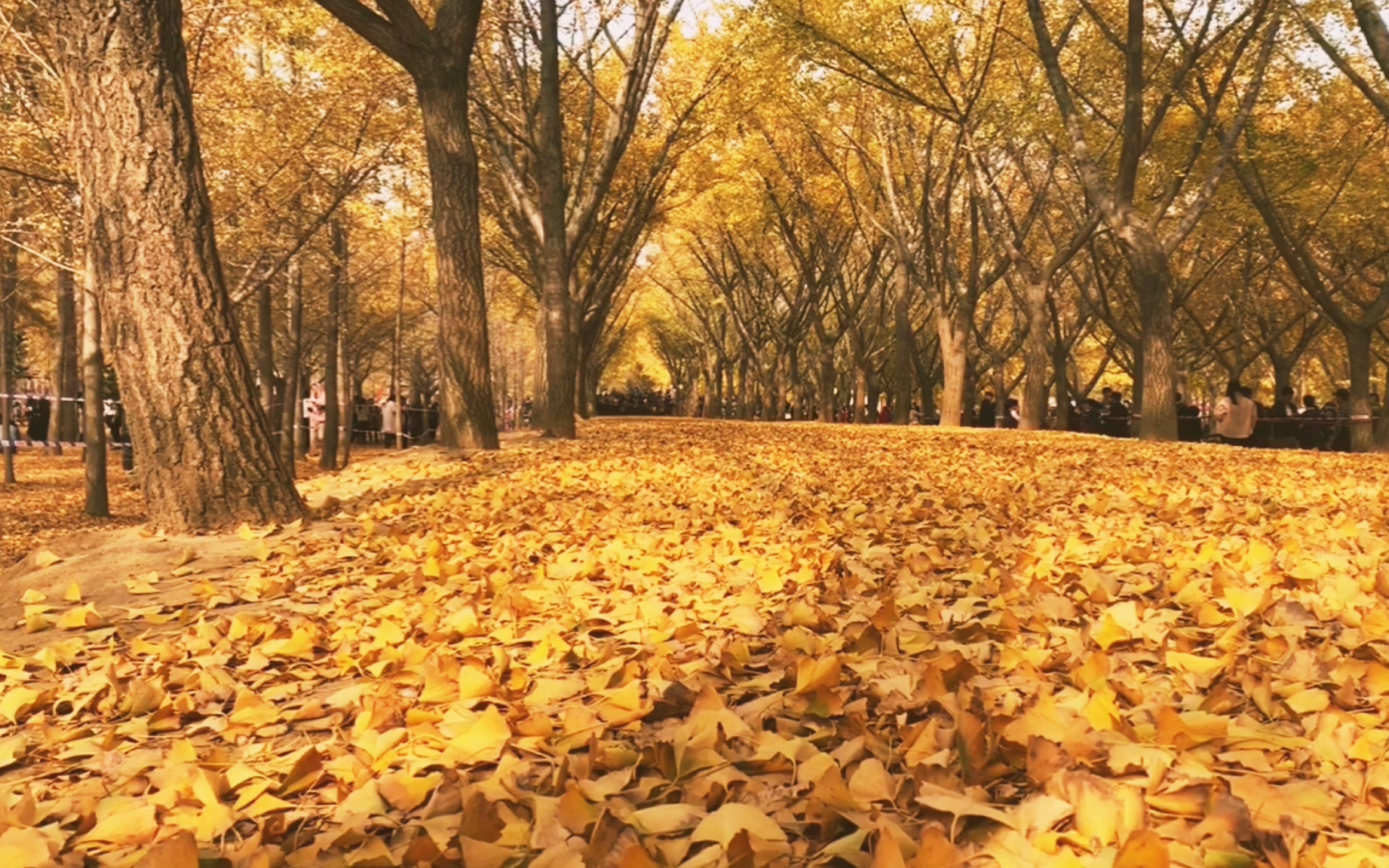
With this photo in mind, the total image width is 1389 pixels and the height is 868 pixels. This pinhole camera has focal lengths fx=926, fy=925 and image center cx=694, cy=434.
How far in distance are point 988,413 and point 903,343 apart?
394 centimetres

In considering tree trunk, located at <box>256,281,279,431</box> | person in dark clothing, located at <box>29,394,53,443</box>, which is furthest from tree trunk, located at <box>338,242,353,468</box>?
person in dark clothing, located at <box>29,394,53,443</box>

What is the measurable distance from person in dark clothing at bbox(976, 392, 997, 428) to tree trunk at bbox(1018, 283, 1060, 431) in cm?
697

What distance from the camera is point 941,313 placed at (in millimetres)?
21422

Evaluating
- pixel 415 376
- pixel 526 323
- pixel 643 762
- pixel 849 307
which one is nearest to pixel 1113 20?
pixel 849 307

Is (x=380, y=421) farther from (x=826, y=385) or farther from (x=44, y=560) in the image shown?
(x=44, y=560)

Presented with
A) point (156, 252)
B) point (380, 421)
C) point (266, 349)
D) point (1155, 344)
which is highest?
point (266, 349)

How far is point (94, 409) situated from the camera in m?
11.5

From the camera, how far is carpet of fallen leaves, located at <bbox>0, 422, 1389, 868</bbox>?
4.82 ft

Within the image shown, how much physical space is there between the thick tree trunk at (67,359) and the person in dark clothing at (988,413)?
23.0m

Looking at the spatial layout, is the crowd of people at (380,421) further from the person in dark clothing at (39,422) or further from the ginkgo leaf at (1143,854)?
the ginkgo leaf at (1143,854)

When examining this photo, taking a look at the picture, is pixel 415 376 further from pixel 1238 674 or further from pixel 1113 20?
pixel 1238 674

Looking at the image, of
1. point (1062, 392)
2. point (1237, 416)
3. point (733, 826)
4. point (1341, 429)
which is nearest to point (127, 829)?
point (733, 826)

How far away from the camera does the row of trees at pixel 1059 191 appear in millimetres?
14172

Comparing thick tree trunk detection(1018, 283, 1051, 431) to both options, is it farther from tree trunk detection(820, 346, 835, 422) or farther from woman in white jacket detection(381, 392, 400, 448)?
woman in white jacket detection(381, 392, 400, 448)
